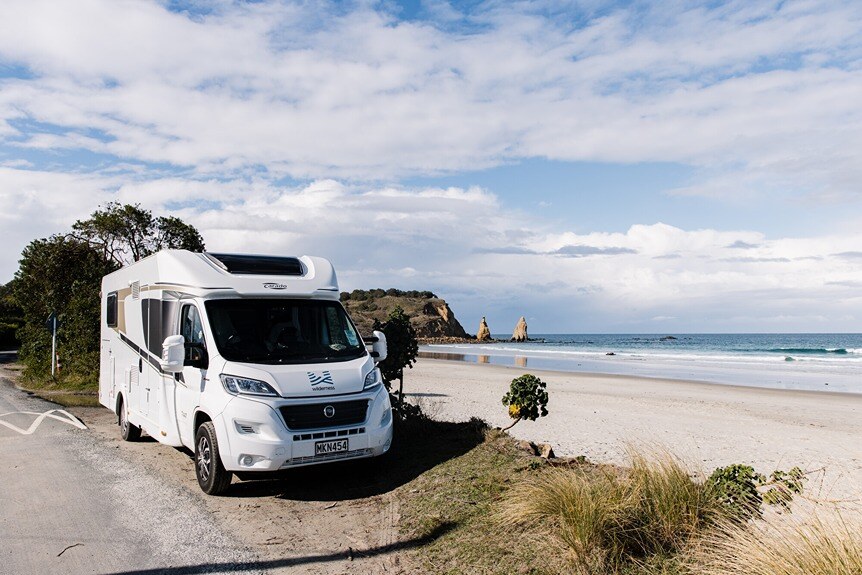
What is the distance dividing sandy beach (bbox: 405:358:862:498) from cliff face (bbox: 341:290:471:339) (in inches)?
2979

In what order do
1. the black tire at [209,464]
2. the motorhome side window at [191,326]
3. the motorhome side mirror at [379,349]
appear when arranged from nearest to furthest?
the black tire at [209,464] → the motorhome side window at [191,326] → the motorhome side mirror at [379,349]

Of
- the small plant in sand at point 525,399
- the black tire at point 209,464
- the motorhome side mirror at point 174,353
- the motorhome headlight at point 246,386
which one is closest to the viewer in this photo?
the motorhome headlight at point 246,386

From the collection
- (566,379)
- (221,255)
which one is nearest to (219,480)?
(221,255)

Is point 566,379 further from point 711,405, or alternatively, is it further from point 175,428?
point 175,428

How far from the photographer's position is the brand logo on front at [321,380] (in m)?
7.47

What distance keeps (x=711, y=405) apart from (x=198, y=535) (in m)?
17.2

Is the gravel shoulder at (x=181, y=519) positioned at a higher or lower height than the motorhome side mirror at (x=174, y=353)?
lower

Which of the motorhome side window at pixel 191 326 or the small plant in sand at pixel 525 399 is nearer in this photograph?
the motorhome side window at pixel 191 326

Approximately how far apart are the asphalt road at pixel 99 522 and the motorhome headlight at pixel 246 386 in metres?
1.33

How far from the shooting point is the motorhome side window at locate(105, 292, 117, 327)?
11891 mm

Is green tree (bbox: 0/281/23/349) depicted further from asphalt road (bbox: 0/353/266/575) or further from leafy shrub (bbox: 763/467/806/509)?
leafy shrub (bbox: 763/467/806/509)

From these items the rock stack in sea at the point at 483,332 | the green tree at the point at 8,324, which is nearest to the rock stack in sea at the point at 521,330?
the rock stack in sea at the point at 483,332

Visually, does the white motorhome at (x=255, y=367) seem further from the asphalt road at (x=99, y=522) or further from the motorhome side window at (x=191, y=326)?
the asphalt road at (x=99, y=522)

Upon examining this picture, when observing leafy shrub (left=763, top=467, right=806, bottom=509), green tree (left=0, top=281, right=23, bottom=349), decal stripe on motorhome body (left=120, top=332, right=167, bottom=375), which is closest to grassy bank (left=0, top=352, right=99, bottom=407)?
decal stripe on motorhome body (left=120, top=332, right=167, bottom=375)
